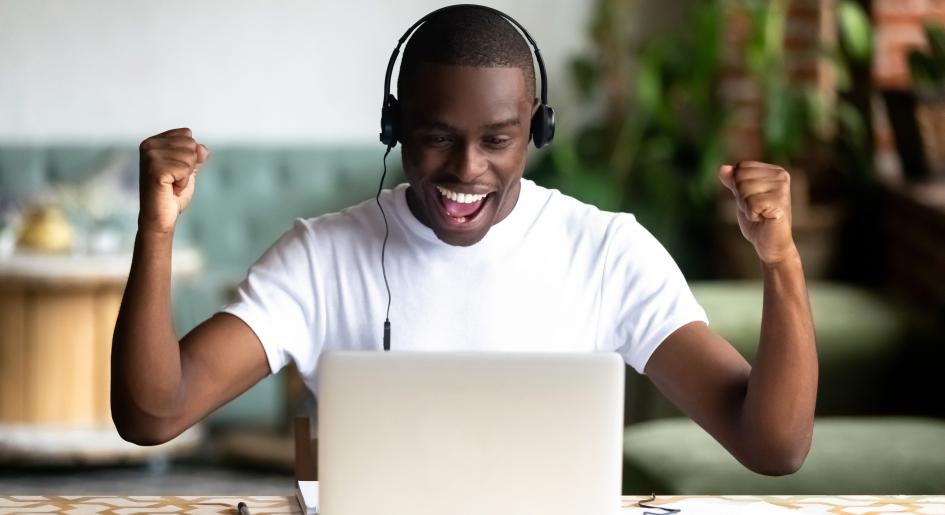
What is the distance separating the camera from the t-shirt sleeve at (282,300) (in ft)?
5.24

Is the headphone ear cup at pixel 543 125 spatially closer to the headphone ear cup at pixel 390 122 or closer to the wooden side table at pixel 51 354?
the headphone ear cup at pixel 390 122

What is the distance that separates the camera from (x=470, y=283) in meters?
1.66

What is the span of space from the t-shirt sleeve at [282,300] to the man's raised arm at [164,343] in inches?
0.6

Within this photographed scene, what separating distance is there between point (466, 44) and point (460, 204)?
182 mm

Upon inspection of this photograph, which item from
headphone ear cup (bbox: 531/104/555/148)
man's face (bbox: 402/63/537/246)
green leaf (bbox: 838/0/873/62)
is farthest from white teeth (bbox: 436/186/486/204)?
green leaf (bbox: 838/0/873/62)

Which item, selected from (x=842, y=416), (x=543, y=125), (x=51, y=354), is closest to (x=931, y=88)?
(x=842, y=416)

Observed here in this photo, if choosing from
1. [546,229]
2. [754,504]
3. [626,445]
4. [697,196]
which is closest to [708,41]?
[697,196]

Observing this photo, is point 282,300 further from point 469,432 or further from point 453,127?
point 469,432

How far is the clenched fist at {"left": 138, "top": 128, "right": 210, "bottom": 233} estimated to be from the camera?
4.56ft

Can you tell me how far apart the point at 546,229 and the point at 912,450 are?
1.08 meters

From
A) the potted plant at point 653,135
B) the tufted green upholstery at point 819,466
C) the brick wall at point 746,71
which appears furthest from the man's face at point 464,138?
the brick wall at point 746,71

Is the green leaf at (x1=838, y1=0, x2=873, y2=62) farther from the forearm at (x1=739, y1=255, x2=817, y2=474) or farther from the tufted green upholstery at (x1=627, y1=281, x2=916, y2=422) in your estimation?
the forearm at (x1=739, y1=255, x2=817, y2=474)

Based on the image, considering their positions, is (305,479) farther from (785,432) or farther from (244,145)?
(244,145)

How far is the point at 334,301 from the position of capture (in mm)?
1679
